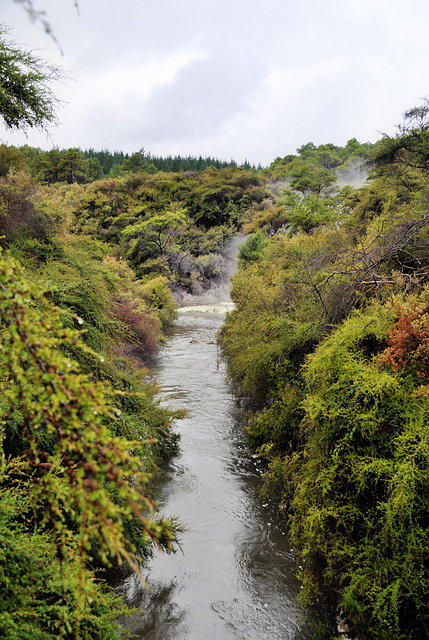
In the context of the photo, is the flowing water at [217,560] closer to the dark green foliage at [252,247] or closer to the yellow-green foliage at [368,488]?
the yellow-green foliage at [368,488]

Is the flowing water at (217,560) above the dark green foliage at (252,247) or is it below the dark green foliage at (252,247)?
below

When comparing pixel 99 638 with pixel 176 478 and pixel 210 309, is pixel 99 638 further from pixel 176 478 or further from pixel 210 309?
pixel 210 309

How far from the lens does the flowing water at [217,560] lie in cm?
561

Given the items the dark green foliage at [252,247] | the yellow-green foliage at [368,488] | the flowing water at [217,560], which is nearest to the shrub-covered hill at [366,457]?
the yellow-green foliage at [368,488]

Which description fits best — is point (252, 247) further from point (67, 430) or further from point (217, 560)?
point (67, 430)

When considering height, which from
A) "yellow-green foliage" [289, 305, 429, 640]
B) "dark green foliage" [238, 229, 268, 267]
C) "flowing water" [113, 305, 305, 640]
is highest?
"dark green foliage" [238, 229, 268, 267]

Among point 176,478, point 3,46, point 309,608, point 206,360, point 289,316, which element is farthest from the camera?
point 206,360

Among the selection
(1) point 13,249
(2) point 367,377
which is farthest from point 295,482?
(1) point 13,249

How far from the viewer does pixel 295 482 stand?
281 inches

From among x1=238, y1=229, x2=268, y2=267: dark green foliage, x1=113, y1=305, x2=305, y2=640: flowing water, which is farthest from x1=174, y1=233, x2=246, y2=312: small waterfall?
x1=113, y1=305, x2=305, y2=640: flowing water

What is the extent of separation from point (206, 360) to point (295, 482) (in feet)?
39.5

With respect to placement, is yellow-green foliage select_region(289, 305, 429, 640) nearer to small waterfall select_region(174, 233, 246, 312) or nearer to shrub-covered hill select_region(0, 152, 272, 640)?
shrub-covered hill select_region(0, 152, 272, 640)

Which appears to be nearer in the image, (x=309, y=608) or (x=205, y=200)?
(x=309, y=608)

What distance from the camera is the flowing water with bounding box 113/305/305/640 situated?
5.61m
